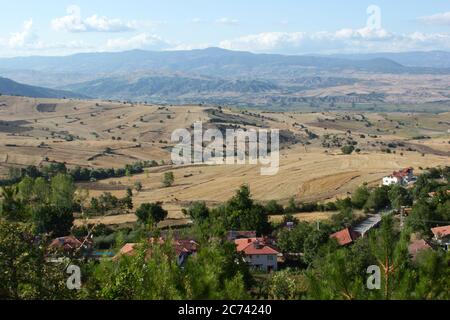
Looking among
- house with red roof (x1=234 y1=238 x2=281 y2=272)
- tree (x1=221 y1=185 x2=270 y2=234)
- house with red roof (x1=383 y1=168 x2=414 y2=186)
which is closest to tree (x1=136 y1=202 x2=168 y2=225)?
tree (x1=221 y1=185 x2=270 y2=234)

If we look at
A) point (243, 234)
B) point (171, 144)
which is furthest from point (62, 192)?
point (171, 144)

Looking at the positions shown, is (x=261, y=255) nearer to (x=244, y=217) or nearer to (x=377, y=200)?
(x=244, y=217)

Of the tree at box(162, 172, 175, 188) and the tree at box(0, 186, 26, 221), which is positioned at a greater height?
the tree at box(0, 186, 26, 221)

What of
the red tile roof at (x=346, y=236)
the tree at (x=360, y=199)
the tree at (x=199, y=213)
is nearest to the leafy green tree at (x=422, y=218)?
the red tile roof at (x=346, y=236)

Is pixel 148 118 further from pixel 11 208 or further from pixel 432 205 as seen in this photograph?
pixel 11 208

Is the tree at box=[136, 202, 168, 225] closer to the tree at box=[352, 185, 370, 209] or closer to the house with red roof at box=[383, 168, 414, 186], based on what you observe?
the tree at box=[352, 185, 370, 209]

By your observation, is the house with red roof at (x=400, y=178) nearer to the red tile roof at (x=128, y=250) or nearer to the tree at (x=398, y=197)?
the tree at (x=398, y=197)
